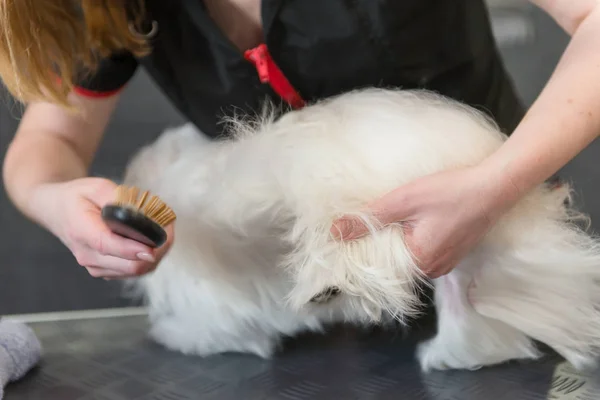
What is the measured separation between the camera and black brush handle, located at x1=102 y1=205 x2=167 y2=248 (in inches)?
20.8

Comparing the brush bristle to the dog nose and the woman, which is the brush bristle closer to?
the woman

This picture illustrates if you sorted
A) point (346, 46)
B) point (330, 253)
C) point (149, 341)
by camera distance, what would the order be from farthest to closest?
point (149, 341) < point (346, 46) < point (330, 253)

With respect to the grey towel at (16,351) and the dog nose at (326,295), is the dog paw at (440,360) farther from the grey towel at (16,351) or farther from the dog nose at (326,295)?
the grey towel at (16,351)

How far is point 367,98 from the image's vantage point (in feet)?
2.19

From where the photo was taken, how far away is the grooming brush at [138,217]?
531 millimetres

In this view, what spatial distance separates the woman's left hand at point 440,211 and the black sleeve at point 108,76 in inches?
14.1

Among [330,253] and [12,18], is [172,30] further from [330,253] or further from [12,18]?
[330,253]

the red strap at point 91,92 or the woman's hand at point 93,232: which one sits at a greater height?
the red strap at point 91,92

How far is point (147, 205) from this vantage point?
56 centimetres

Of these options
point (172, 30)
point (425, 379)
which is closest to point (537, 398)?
point (425, 379)

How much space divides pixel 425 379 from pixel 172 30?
1.36ft

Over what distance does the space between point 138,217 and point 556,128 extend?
0.32 metres

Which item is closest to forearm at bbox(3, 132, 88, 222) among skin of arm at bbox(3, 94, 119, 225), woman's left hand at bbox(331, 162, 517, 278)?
skin of arm at bbox(3, 94, 119, 225)

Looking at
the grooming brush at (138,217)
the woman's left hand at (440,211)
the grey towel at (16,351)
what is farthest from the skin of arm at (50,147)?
the woman's left hand at (440,211)
